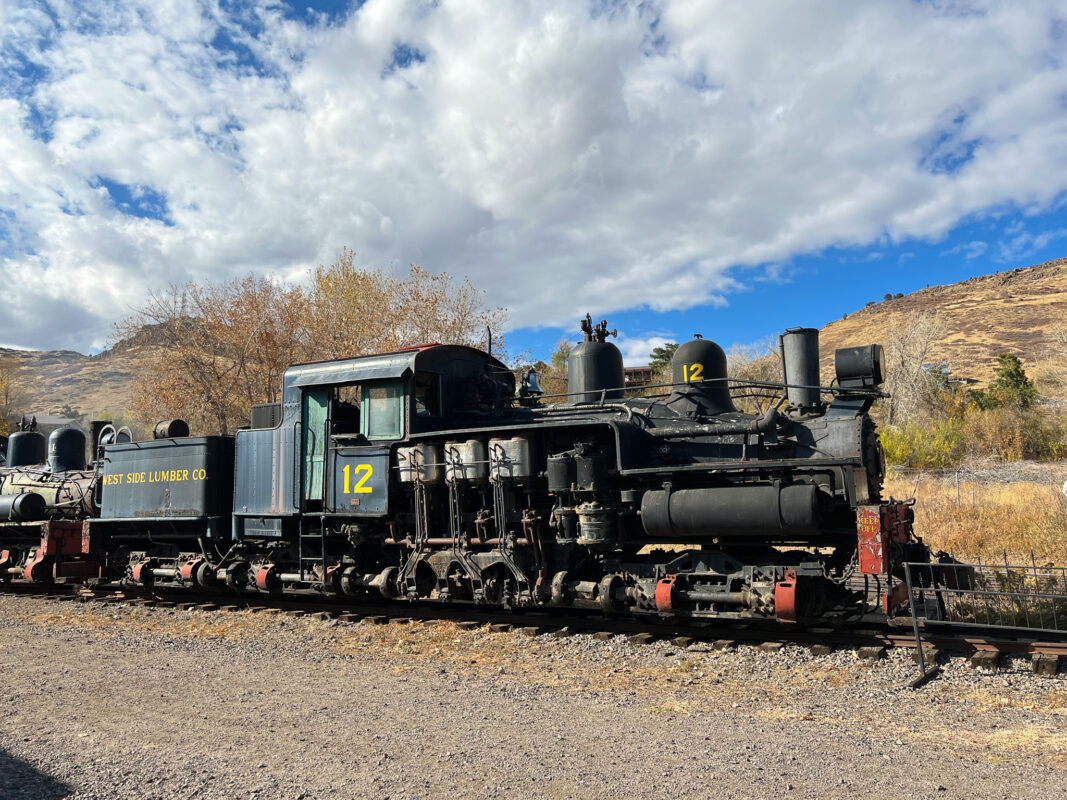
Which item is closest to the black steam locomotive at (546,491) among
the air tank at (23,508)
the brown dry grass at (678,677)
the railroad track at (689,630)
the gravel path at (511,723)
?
the railroad track at (689,630)

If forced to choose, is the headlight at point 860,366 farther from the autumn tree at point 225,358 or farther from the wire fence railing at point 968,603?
the autumn tree at point 225,358

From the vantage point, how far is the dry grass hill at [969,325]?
199 feet

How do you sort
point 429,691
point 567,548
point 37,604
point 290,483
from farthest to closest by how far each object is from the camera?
point 37,604 < point 290,483 < point 567,548 < point 429,691

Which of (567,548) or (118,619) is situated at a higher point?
(567,548)

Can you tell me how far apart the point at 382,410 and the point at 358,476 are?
3.18 feet

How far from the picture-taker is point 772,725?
567 centimetres

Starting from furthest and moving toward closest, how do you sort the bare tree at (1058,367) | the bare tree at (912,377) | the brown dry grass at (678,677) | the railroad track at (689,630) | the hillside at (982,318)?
1. the hillside at (982,318)
2. the bare tree at (912,377)
3. the bare tree at (1058,367)
4. the railroad track at (689,630)
5. the brown dry grass at (678,677)

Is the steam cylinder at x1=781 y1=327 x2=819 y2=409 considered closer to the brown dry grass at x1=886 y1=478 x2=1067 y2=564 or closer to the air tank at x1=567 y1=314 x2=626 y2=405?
the air tank at x1=567 y1=314 x2=626 y2=405

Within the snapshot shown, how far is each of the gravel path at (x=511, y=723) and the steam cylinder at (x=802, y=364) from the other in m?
3.05

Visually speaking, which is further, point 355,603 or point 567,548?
point 355,603

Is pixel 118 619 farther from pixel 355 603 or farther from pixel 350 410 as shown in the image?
pixel 350 410

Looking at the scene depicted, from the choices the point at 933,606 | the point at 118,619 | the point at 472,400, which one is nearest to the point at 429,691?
the point at 472,400

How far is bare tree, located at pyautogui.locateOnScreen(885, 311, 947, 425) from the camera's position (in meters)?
35.1

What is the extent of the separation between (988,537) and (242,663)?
13754 millimetres
